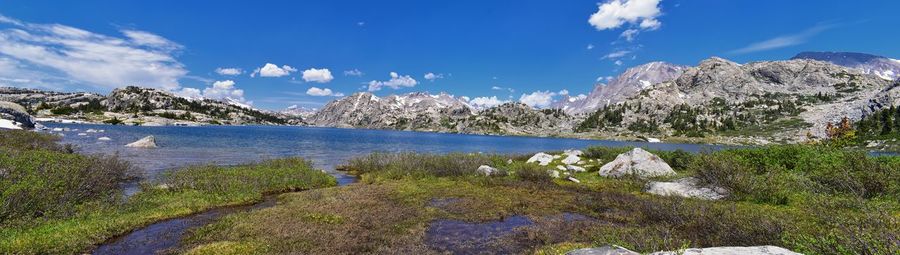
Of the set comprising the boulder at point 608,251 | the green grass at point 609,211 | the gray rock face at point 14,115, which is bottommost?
the green grass at point 609,211

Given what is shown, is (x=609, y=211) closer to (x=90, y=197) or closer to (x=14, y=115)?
(x=90, y=197)

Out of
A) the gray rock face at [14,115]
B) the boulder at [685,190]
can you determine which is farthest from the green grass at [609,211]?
the gray rock face at [14,115]

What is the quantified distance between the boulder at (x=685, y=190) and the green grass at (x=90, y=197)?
2810cm

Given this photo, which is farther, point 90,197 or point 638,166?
point 638,166

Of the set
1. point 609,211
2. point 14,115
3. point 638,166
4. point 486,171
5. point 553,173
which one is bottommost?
point 609,211

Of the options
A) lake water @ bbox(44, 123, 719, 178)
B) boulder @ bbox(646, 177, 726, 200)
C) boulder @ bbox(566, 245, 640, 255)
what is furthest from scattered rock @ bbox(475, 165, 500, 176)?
boulder @ bbox(566, 245, 640, 255)

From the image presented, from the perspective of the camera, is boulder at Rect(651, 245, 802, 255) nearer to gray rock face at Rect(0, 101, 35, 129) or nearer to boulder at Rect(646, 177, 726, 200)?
boulder at Rect(646, 177, 726, 200)

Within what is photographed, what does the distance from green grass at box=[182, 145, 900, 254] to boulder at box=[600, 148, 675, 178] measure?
5.20ft

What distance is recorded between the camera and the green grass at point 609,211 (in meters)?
15.3

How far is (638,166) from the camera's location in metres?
38.2

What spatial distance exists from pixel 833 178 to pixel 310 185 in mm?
38091

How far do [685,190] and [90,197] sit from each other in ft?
126

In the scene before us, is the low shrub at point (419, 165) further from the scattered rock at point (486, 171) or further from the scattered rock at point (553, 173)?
the scattered rock at point (553, 173)

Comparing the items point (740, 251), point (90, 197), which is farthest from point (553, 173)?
point (90, 197)
